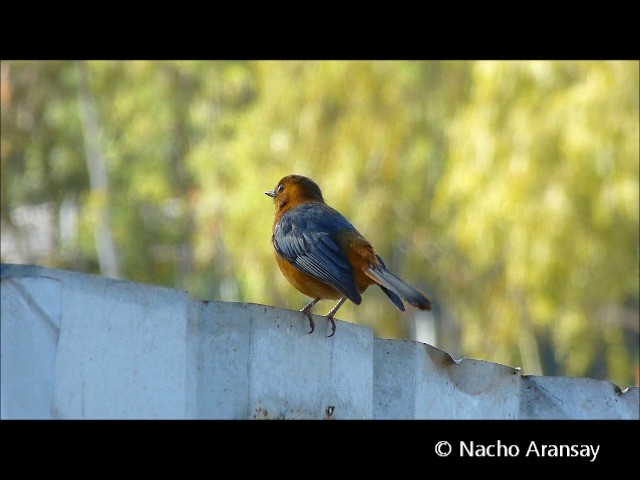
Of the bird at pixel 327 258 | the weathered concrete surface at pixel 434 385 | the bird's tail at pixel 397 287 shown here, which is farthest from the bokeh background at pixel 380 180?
the weathered concrete surface at pixel 434 385

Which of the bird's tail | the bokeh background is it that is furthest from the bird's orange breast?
the bokeh background

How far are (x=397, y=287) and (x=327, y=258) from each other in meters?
0.67

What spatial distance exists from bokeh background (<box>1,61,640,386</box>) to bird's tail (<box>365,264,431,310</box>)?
7.38 metres

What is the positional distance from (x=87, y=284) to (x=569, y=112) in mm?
10143

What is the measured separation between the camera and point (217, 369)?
3336 mm

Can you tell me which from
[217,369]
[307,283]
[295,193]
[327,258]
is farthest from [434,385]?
[295,193]

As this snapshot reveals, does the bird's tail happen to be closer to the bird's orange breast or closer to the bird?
the bird

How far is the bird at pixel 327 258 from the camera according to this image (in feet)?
16.4

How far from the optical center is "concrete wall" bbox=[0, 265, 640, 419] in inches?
106

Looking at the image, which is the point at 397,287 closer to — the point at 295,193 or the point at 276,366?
the point at 276,366

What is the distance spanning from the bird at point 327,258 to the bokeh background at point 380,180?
6.92 m

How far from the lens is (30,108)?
22.6 meters
